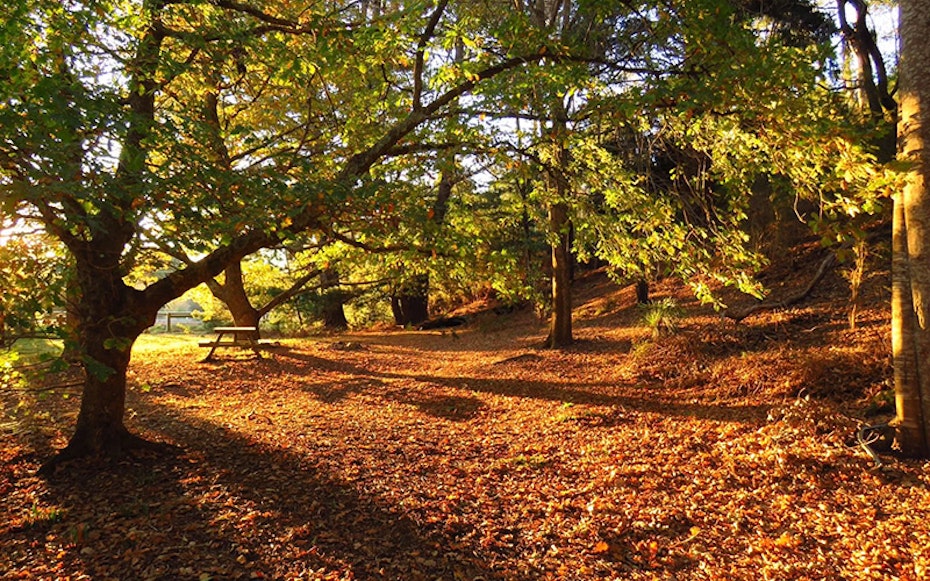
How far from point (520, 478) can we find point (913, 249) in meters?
4.29

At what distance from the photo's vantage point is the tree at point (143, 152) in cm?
356

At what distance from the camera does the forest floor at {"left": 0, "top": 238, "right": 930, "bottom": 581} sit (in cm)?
379

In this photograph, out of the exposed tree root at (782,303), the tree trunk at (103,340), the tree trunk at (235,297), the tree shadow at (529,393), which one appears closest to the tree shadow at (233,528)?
the tree trunk at (103,340)

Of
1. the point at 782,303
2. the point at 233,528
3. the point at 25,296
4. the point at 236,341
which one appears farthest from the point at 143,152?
the point at 782,303

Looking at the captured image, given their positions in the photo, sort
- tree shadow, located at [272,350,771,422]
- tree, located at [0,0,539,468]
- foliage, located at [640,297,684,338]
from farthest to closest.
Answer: foliage, located at [640,297,684,338]
tree shadow, located at [272,350,771,422]
tree, located at [0,0,539,468]

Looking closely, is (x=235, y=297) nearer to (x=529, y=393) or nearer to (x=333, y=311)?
(x=333, y=311)

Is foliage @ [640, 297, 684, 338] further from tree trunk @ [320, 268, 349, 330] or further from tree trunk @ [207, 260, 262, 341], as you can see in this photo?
tree trunk @ [320, 268, 349, 330]

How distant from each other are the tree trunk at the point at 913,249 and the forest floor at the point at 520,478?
0.49 meters

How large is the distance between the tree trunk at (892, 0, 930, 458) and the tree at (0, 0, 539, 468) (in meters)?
3.78

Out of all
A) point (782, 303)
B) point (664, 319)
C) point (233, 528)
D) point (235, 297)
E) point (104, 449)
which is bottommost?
point (233, 528)

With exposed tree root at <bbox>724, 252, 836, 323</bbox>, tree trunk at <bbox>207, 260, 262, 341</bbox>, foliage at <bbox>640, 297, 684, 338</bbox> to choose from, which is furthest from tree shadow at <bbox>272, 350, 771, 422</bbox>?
exposed tree root at <bbox>724, 252, 836, 323</bbox>

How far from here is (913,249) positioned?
14.8ft

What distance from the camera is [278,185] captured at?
4.46m

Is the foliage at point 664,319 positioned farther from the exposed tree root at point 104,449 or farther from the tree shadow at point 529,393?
the exposed tree root at point 104,449
